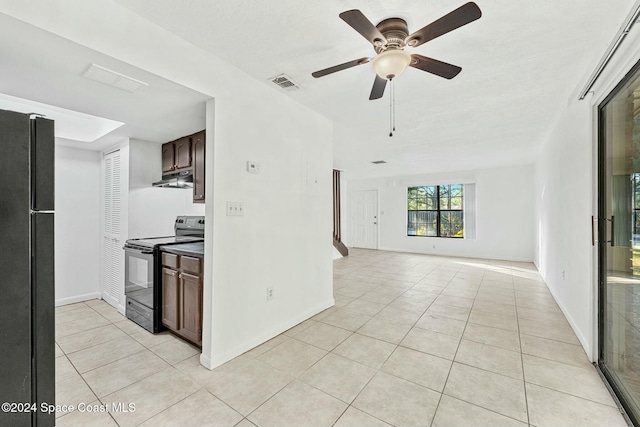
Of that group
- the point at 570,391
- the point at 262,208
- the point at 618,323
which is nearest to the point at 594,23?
the point at 618,323

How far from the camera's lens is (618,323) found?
1.97 metres

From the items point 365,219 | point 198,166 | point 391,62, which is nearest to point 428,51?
point 391,62

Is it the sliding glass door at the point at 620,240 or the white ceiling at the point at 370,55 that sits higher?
the white ceiling at the point at 370,55

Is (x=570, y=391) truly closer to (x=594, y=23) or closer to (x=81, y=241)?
(x=594, y=23)

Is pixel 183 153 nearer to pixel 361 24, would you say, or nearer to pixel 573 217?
pixel 361 24

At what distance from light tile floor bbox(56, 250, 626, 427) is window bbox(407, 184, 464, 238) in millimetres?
4239

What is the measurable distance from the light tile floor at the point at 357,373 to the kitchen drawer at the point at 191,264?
2.28 feet

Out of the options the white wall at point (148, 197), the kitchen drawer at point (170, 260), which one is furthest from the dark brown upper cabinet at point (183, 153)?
the kitchen drawer at point (170, 260)

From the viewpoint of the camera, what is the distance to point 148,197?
3.44 m

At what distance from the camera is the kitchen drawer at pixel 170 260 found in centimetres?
258

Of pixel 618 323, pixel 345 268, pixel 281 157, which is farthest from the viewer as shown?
pixel 345 268

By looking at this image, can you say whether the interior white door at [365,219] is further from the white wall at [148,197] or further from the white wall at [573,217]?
the white wall at [148,197]

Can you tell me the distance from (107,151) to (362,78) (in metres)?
3.47

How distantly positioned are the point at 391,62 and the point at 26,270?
2147 mm
